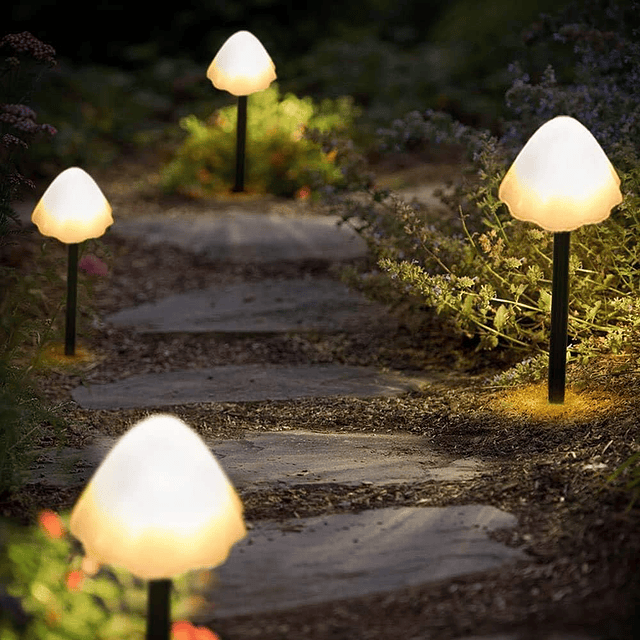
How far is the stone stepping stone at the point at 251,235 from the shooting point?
7500 mm

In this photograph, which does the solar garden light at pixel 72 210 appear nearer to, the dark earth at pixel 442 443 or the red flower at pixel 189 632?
the dark earth at pixel 442 443

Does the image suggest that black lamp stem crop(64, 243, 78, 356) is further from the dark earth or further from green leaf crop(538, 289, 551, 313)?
green leaf crop(538, 289, 551, 313)

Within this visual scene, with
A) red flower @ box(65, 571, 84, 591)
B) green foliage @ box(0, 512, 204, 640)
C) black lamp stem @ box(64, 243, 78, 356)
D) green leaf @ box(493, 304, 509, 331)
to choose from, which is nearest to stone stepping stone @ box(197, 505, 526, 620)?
green foliage @ box(0, 512, 204, 640)

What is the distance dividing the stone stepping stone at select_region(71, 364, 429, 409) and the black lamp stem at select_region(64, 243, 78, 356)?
0.43 meters

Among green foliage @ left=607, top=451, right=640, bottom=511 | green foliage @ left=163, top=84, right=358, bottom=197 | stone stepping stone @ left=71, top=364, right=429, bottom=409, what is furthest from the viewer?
green foliage @ left=163, top=84, right=358, bottom=197

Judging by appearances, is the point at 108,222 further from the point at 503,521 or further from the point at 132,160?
the point at 132,160

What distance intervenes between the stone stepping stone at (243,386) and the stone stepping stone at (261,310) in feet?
2.13

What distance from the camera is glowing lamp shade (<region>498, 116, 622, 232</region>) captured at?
3723 millimetres

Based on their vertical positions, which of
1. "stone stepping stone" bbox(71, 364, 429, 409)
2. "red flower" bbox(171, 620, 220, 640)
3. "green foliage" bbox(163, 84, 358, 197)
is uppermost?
"green foliage" bbox(163, 84, 358, 197)

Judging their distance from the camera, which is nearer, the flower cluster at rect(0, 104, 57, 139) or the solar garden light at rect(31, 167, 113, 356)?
the flower cluster at rect(0, 104, 57, 139)

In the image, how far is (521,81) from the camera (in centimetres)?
555

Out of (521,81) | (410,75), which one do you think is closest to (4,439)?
(521,81)

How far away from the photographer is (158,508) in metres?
2.42

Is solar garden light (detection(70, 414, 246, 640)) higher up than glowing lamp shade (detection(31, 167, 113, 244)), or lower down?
lower down
